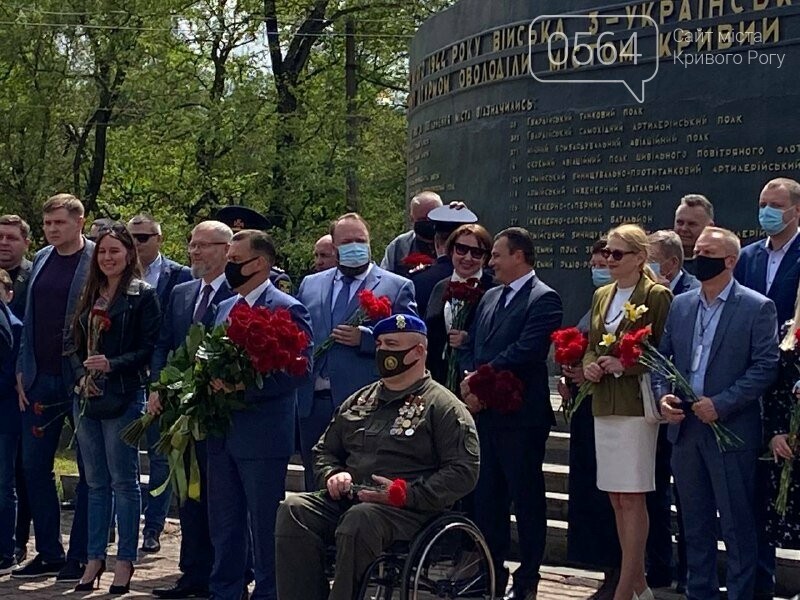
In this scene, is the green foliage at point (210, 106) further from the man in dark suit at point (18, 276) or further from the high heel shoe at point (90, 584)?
the high heel shoe at point (90, 584)

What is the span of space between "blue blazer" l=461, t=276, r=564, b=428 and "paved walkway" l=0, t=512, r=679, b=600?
947mm

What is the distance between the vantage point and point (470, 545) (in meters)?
6.82

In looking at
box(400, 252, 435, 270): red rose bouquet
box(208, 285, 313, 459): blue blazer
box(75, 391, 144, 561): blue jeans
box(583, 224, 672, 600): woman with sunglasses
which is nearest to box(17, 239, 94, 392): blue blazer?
box(75, 391, 144, 561): blue jeans

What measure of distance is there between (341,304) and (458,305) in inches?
27.1

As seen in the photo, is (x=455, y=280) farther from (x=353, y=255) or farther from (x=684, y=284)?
(x=684, y=284)

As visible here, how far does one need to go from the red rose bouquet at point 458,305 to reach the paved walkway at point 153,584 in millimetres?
1241

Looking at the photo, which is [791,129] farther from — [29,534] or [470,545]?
[29,534]

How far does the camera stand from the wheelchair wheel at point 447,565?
592 cm

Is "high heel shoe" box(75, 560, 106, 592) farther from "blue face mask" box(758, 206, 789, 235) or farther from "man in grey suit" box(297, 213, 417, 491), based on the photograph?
"blue face mask" box(758, 206, 789, 235)

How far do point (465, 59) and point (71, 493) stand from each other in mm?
5045

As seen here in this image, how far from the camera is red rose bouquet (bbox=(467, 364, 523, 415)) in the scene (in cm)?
740

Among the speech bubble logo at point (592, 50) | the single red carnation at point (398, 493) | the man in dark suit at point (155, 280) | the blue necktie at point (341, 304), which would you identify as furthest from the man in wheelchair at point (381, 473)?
the speech bubble logo at point (592, 50)

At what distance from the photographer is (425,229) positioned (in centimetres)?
952

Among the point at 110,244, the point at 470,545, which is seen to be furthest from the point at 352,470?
the point at 110,244
